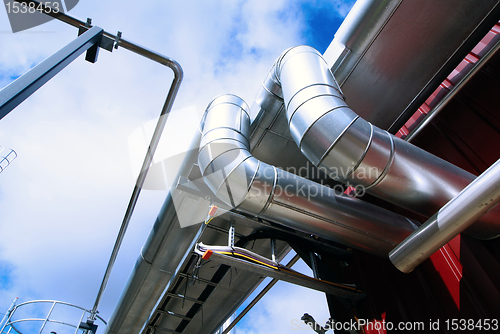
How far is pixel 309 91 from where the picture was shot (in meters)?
2.29

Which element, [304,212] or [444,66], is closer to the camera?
[304,212]

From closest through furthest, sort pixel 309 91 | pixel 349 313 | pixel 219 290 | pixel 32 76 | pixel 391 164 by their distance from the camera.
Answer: pixel 32 76 → pixel 391 164 → pixel 309 91 → pixel 349 313 → pixel 219 290

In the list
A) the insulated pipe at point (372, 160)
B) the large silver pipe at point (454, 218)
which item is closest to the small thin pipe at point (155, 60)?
the insulated pipe at point (372, 160)

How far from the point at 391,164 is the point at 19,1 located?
96.6 inches

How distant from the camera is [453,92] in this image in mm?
2867

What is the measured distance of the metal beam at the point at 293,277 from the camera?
258cm

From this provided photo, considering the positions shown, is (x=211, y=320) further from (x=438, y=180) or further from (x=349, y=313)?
(x=438, y=180)

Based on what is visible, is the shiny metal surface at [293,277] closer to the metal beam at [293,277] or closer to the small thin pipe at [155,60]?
the metal beam at [293,277]

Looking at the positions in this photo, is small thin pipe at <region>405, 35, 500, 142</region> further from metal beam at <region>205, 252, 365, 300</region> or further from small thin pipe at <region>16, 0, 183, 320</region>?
small thin pipe at <region>16, 0, 183, 320</region>

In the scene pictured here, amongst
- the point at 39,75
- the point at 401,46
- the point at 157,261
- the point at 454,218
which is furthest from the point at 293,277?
the point at 39,75

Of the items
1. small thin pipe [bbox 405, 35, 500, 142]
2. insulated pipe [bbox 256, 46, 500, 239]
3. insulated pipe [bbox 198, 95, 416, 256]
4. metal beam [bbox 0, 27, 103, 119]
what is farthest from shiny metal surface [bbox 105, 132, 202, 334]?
small thin pipe [bbox 405, 35, 500, 142]

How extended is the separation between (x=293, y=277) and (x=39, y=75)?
240 cm

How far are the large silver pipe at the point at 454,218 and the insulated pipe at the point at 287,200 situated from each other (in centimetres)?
65

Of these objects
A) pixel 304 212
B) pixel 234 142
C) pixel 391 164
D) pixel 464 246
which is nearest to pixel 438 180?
pixel 391 164
